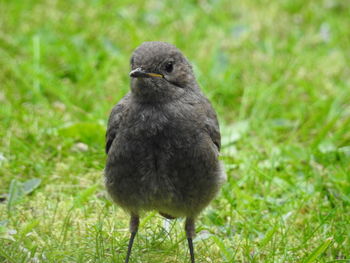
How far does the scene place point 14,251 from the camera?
3.65m

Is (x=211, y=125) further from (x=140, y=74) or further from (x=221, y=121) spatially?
(x=221, y=121)

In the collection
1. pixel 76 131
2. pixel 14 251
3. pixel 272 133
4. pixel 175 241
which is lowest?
pixel 14 251

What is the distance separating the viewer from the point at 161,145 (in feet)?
11.9

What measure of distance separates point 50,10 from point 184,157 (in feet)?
13.9

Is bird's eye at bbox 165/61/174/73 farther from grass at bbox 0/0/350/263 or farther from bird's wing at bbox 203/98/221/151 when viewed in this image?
grass at bbox 0/0/350/263

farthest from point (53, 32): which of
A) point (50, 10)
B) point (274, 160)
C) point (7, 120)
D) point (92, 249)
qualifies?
point (92, 249)

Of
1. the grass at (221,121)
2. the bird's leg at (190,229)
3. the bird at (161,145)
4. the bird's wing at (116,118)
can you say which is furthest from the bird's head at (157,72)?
the grass at (221,121)

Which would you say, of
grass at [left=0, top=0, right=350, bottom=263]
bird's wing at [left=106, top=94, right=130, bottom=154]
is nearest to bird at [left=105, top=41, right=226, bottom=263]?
bird's wing at [left=106, top=94, right=130, bottom=154]

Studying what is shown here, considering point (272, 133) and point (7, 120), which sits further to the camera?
point (272, 133)

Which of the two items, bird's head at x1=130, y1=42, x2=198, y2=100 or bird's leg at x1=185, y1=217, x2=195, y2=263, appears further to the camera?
bird's leg at x1=185, y1=217, x2=195, y2=263

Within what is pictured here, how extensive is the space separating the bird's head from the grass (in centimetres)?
94

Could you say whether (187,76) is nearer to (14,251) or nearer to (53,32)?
(14,251)

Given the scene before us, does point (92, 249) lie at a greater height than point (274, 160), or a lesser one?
lesser

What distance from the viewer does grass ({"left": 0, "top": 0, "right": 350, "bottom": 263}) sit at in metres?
4.06
